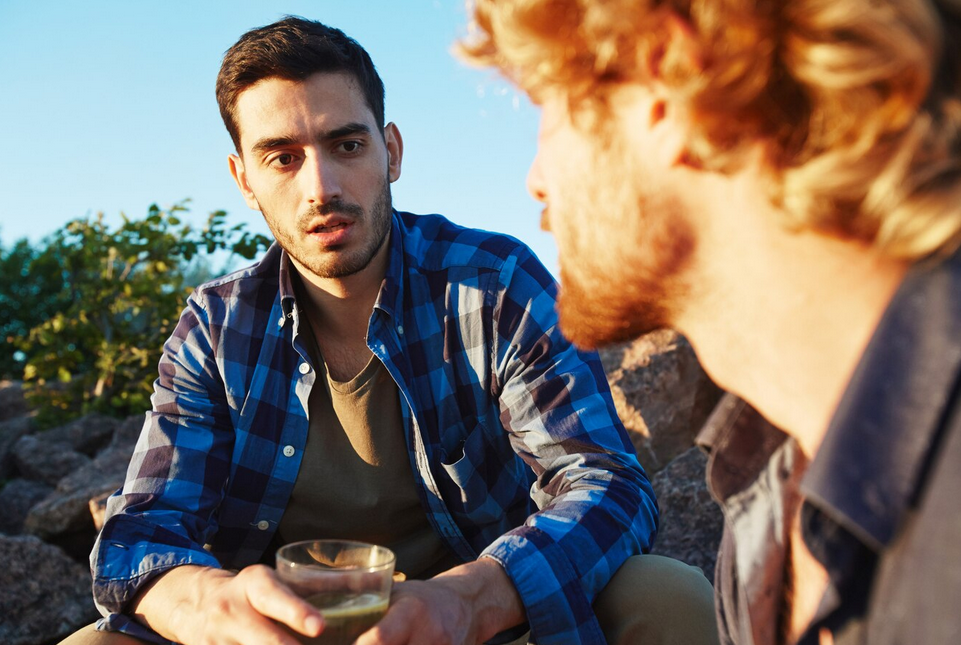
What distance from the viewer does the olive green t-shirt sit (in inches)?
111

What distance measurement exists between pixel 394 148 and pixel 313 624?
7.79ft

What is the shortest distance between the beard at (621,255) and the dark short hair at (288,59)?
1.91 metres

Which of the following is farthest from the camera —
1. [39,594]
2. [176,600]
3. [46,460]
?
[46,460]

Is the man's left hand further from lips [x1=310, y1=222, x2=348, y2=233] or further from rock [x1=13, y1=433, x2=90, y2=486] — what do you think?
rock [x1=13, y1=433, x2=90, y2=486]

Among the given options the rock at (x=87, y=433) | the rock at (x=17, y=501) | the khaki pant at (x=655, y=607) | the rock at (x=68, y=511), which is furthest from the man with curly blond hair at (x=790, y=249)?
the rock at (x=87, y=433)

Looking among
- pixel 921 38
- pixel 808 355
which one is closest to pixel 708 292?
pixel 808 355

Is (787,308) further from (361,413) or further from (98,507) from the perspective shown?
(98,507)

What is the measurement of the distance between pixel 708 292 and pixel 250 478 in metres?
1.90

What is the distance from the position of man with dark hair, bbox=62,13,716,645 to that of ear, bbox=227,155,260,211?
0.01 m

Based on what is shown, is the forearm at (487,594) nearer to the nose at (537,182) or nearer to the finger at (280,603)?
the finger at (280,603)

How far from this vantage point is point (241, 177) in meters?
3.40

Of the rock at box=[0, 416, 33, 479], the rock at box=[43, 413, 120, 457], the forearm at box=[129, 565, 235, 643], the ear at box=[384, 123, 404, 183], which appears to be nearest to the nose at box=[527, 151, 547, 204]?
the forearm at box=[129, 565, 235, 643]

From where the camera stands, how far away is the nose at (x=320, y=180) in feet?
9.66

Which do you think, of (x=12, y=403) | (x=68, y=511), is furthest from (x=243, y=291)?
(x=12, y=403)
